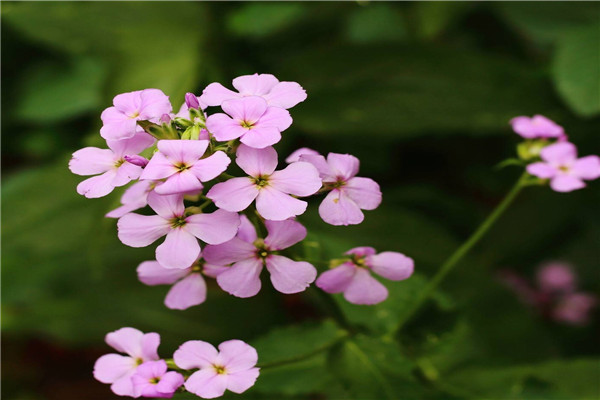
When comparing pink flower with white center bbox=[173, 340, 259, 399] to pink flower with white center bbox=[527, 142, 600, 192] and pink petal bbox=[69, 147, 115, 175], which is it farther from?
pink flower with white center bbox=[527, 142, 600, 192]

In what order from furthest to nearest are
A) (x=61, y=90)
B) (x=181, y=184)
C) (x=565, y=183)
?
1. (x=61, y=90)
2. (x=565, y=183)
3. (x=181, y=184)

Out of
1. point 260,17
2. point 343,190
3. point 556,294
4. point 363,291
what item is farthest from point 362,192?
point 556,294

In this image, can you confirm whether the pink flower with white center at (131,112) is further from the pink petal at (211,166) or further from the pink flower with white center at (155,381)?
the pink flower with white center at (155,381)

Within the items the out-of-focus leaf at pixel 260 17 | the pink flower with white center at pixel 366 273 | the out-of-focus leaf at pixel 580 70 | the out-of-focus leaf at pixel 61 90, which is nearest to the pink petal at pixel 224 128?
the pink flower with white center at pixel 366 273

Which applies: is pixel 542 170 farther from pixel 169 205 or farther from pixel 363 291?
pixel 169 205

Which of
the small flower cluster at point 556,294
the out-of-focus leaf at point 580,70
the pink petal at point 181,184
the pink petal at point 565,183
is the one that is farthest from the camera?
the small flower cluster at point 556,294
